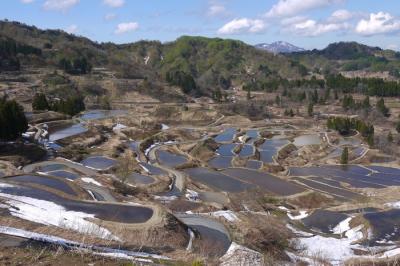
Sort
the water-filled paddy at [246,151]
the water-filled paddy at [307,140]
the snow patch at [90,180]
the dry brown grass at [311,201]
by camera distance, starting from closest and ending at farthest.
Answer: the snow patch at [90,180]
the dry brown grass at [311,201]
the water-filled paddy at [246,151]
the water-filled paddy at [307,140]

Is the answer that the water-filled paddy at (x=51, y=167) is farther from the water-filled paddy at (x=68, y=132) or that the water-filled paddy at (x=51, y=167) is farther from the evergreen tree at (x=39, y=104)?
the evergreen tree at (x=39, y=104)

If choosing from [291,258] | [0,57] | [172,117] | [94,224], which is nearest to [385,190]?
[291,258]

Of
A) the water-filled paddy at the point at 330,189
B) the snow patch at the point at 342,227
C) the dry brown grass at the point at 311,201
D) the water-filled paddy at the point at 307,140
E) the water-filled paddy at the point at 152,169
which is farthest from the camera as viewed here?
the water-filled paddy at the point at 307,140

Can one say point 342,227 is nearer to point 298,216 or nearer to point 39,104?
point 298,216

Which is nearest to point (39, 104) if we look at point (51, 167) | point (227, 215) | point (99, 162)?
point (99, 162)

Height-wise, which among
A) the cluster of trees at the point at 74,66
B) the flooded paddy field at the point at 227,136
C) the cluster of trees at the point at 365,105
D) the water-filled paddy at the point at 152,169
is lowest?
the flooded paddy field at the point at 227,136

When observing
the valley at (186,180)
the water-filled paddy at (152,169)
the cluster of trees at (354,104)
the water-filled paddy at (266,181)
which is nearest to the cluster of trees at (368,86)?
the valley at (186,180)

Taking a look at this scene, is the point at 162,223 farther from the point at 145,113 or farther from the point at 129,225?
the point at 145,113
